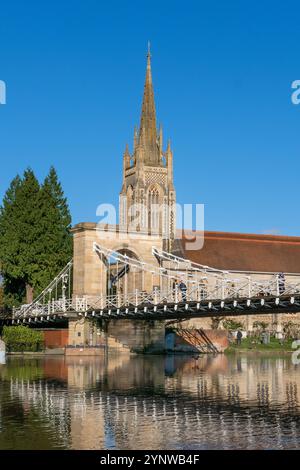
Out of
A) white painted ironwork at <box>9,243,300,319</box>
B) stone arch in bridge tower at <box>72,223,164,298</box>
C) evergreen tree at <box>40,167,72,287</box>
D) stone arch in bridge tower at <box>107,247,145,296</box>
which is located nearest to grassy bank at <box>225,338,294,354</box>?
white painted ironwork at <box>9,243,300,319</box>

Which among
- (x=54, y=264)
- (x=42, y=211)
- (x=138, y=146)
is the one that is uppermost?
(x=138, y=146)

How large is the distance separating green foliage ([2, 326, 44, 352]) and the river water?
10619 mm

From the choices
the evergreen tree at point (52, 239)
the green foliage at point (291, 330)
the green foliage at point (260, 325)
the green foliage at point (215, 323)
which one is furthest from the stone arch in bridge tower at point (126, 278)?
the green foliage at point (291, 330)

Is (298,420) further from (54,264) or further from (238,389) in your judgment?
(54,264)

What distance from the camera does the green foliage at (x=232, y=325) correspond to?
286ft

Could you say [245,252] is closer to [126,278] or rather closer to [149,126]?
[126,278]

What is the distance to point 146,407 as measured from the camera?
32.1 m

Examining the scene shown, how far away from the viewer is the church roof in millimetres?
100688

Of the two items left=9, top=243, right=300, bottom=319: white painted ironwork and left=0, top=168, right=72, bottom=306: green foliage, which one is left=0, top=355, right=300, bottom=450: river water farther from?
left=0, top=168, right=72, bottom=306: green foliage

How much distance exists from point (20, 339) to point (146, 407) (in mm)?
35300

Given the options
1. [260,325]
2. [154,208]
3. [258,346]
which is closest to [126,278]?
[258,346]
